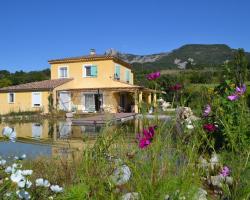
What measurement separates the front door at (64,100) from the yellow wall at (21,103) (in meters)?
1.15

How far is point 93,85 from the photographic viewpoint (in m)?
→ 28.2

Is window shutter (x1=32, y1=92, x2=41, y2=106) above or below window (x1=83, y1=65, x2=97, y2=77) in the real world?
below

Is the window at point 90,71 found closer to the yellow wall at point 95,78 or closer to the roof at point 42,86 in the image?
the yellow wall at point 95,78

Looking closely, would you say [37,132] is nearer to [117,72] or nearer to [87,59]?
[87,59]

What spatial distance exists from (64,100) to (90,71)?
3213 mm

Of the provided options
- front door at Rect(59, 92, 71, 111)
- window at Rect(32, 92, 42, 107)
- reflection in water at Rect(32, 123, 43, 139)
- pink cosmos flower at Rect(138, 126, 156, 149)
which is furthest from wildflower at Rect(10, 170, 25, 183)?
window at Rect(32, 92, 42, 107)

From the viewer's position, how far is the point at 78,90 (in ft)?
91.6

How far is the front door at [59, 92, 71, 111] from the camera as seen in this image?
91.8ft

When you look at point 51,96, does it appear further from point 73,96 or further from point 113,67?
point 113,67

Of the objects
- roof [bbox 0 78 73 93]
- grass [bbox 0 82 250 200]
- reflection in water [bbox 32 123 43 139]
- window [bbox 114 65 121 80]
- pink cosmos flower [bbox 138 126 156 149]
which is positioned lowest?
reflection in water [bbox 32 123 43 139]

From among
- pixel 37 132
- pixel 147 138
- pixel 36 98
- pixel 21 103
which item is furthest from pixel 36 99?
pixel 147 138

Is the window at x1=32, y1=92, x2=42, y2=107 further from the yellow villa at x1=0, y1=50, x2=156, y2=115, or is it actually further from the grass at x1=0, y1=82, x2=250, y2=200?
the grass at x1=0, y1=82, x2=250, y2=200

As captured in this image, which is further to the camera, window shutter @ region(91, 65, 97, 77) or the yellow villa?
window shutter @ region(91, 65, 97, 77)

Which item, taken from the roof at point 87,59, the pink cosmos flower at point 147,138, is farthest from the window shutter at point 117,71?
the pink cosmos flower at point 147,138
